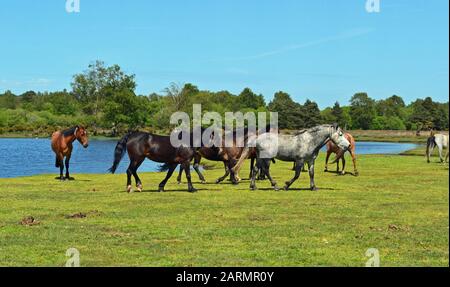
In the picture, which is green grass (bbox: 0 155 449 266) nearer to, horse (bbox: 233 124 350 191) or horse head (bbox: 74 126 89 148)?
horse (bbox: 233 124 350 191)

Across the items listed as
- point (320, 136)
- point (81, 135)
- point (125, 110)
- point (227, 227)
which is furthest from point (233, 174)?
point (125, 110)

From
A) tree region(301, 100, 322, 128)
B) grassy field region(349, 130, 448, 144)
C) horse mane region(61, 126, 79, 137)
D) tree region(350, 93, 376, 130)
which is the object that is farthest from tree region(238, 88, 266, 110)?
horse mane region(61, 126, 79, 137)

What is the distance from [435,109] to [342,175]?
4987 inches

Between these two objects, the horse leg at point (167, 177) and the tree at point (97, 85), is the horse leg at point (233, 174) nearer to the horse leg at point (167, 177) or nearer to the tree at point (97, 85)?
the horse leg at point (167, 177)

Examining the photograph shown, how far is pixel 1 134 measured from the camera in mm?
125438

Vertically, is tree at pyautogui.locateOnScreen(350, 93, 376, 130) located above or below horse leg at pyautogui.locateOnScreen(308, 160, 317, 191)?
above

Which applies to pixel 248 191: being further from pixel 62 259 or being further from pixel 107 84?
pixel 107 84

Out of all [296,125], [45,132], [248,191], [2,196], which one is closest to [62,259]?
[2,196]

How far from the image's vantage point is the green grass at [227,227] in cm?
884

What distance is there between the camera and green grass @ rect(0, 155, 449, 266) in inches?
348

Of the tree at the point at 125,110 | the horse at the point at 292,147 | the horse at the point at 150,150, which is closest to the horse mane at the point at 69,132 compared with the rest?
the horse at the point at 150,150

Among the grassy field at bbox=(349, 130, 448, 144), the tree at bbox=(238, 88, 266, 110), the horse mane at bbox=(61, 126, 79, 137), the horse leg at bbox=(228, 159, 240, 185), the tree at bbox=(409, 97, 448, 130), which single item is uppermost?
the tree at bbox=(238, 88, 266, 110)

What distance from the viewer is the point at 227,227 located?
37.7 feet

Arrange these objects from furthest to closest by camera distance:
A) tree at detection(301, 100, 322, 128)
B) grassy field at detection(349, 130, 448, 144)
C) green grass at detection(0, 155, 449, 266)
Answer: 1. tree at detection(301, 100, 322, 128)
2. grassy field at detection(349, 130, 448, 144)
3. green grass at detection(0, 155, 449, 266)
